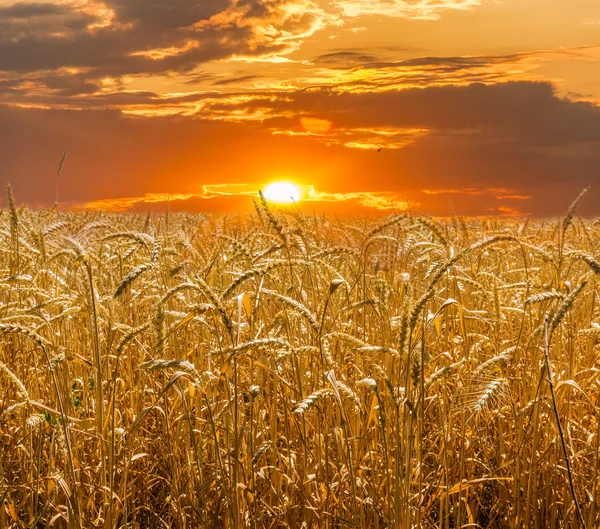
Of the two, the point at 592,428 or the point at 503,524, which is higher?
the point at 592,428

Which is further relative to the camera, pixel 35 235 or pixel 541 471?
pixel 35 235

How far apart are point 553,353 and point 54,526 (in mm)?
2493

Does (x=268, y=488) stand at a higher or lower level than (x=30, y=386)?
lower

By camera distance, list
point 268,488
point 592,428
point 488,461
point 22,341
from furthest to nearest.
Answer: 1. point 22,341
2. point 592,428
3. point 488,461
4. point 268,488

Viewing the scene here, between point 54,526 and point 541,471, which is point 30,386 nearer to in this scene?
point 54,526

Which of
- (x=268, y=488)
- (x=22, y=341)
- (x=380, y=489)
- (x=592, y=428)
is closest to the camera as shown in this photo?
(x=380, y=489)

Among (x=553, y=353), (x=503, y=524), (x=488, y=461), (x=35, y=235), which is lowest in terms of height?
(x=503, y=524)

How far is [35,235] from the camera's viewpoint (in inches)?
149

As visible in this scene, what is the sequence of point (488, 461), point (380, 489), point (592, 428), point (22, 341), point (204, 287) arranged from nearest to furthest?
point (204, 287)
point (380, 489)
point (488, 461)
point (592, 428)
point (22, 341)

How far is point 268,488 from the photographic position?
8.91 ft

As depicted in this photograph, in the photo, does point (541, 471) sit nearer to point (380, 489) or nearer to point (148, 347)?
point (380, 489)

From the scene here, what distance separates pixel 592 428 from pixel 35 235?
318 cm

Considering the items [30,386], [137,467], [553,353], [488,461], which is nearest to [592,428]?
[553,353]

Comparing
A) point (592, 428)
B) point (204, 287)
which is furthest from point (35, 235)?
point (592, 428)
